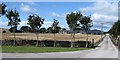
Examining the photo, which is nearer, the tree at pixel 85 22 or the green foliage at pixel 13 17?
the green foliage at pixel 13 17

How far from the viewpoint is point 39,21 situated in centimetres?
6225

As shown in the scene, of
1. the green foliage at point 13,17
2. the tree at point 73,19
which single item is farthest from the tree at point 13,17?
the tree at point 73,19

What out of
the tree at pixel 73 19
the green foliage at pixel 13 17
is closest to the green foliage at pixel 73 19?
the tree at pixel 73 19

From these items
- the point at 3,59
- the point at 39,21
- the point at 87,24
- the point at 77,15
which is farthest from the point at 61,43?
the point at 3,59

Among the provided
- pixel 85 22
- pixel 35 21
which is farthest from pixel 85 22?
pixel 35 21

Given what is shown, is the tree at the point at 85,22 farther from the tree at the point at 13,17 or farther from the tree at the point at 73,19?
the tree at the point at 13,17

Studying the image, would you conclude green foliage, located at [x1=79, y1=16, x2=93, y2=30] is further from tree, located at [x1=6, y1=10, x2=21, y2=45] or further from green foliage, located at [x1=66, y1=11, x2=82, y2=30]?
tree, located at [x1=6, y1=10, x2=21, y2=45]

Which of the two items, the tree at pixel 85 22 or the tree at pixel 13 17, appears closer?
the tree at pixel 13 17

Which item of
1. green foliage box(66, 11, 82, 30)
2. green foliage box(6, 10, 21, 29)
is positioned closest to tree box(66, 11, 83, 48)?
green foliage box(66, 11, 82, 30)

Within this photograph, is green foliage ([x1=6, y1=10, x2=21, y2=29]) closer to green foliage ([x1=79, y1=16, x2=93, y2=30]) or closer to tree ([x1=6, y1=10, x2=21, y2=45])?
tree ([x1=6, y1=10, x2=21, y2=45])

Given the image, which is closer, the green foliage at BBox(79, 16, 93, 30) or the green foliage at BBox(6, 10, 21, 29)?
the green foliage at BBox(6, 10, 21, 29)

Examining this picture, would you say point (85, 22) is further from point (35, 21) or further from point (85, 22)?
point (35, 21)

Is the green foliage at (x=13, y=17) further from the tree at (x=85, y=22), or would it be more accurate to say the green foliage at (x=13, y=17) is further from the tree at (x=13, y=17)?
the tree at (x=85, y=22)

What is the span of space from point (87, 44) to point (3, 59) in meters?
37.3
